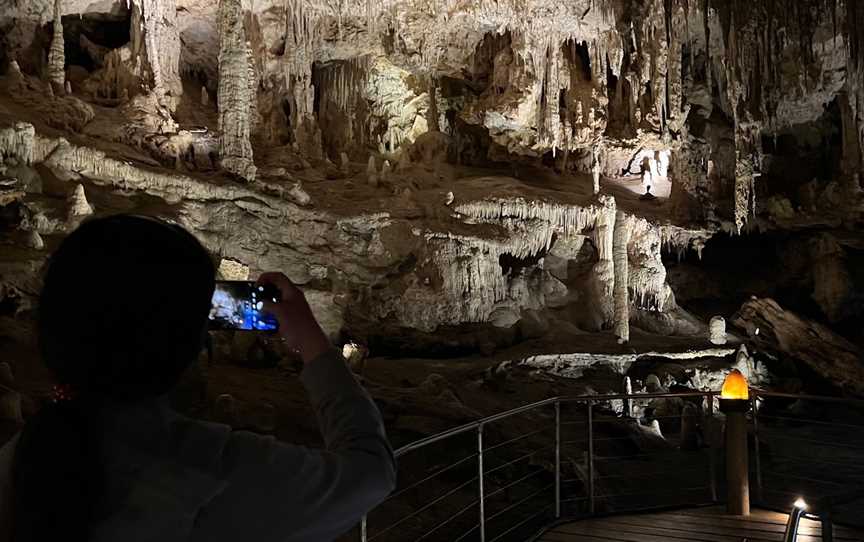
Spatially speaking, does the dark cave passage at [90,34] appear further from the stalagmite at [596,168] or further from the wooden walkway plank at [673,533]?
the wooden walkway plank at [673,533]

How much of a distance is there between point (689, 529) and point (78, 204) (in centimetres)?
985

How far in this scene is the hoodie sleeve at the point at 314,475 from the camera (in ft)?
2.95

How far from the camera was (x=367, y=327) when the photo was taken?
47.3ft

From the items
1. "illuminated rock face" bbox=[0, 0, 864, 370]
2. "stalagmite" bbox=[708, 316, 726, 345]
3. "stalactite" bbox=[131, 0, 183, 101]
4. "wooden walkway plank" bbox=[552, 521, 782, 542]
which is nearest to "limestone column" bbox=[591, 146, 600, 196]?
"illuminated rock face" bbox=[0, 0, 864, 370]

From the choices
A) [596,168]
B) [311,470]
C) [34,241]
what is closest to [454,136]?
[596,168]

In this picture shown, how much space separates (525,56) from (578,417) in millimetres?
9589

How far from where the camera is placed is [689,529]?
4.14m

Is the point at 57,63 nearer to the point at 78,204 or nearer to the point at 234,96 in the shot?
the point at 234,96

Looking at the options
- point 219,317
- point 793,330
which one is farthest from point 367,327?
point 219,317

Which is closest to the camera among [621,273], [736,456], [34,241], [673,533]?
[673,533]

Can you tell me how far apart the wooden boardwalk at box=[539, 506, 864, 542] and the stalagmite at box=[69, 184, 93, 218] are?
30.4 feet

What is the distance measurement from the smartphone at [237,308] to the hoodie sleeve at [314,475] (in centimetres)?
19

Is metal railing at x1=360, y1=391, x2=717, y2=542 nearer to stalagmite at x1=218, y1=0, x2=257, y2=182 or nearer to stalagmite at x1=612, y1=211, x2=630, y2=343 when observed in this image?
stalagmite at x1=612, y1=211, x2=630, y2=343

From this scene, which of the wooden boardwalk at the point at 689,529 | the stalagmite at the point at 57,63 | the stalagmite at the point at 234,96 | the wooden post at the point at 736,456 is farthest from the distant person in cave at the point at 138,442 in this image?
the stalagmite at the point at 57,63
